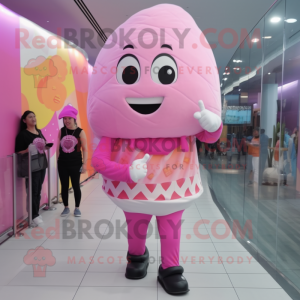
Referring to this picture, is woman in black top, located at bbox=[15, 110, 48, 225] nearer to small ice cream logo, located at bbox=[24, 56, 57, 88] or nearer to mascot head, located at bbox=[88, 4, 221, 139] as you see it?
small ice cream logo, located at bbox=[24, 56, 57, 88]

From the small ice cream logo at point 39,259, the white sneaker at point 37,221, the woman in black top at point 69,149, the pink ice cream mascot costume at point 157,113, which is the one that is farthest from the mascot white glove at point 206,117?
the white sneaker at point 37,221

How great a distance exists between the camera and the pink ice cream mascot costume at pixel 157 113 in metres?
1.92

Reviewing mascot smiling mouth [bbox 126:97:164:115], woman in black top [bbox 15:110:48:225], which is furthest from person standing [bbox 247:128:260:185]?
woman in black top [bbox 15:110:48:225]

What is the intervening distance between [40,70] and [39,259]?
276cm

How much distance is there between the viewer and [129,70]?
6.40ft

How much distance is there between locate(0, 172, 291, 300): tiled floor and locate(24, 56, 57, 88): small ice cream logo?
199 cm

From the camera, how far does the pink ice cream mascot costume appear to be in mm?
1918

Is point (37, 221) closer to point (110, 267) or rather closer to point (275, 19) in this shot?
point (110, 267)

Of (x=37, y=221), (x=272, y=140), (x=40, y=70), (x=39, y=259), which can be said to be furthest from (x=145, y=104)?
(x=40, y=70)

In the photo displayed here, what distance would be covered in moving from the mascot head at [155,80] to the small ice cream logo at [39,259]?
1.36 metres

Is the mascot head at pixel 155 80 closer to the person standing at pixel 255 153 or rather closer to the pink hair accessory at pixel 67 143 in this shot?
the person standing at pixel 255 153

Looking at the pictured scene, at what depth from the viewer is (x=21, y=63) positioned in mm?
3869

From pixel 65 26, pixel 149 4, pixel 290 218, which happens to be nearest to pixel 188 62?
pixel 290 218

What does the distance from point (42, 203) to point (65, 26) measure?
320 cm
